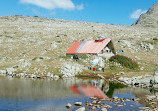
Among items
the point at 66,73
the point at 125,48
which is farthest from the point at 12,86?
the point at 125,48

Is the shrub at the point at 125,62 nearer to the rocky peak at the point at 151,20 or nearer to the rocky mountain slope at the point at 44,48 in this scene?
the rocky mountain slope at the point at 44,48

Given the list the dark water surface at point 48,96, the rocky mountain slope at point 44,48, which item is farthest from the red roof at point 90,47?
the dark water surface at point 48,96

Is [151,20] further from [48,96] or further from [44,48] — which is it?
[48,96]

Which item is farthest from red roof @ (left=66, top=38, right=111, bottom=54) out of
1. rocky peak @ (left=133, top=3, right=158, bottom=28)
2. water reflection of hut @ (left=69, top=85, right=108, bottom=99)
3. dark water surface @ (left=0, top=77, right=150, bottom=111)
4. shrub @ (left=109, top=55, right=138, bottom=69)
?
rocky peak @ (left=133, top=3, right=158, bottom=28)

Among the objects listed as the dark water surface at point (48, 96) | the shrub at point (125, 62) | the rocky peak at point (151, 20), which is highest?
the rocky peak at point (151, 20)

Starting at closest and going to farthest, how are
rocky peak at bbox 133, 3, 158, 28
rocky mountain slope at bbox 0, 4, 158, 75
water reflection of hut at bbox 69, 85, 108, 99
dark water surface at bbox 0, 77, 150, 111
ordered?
dark water surface at bbox 0, 77, 150, 111
water reflection of hut at bbox 69, 85, 108, 99
rocky mountain slope at bbox 0, 4, 158, 75
rocky peak at bbox 133, 3, 158, 28

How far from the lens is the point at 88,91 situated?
2936 cm

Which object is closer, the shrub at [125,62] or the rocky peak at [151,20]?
the shrub at [125,62]

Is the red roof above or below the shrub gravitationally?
above

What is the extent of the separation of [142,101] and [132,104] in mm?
2549

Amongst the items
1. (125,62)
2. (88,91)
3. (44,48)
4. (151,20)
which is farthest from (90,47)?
(151,20)

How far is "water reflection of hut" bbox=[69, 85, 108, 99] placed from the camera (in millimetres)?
27087

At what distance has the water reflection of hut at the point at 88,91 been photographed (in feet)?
88.9

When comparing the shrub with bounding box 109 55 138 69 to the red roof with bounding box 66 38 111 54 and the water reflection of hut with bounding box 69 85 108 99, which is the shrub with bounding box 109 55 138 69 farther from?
the water reflection of hut with bounding box 69 85 108 99
